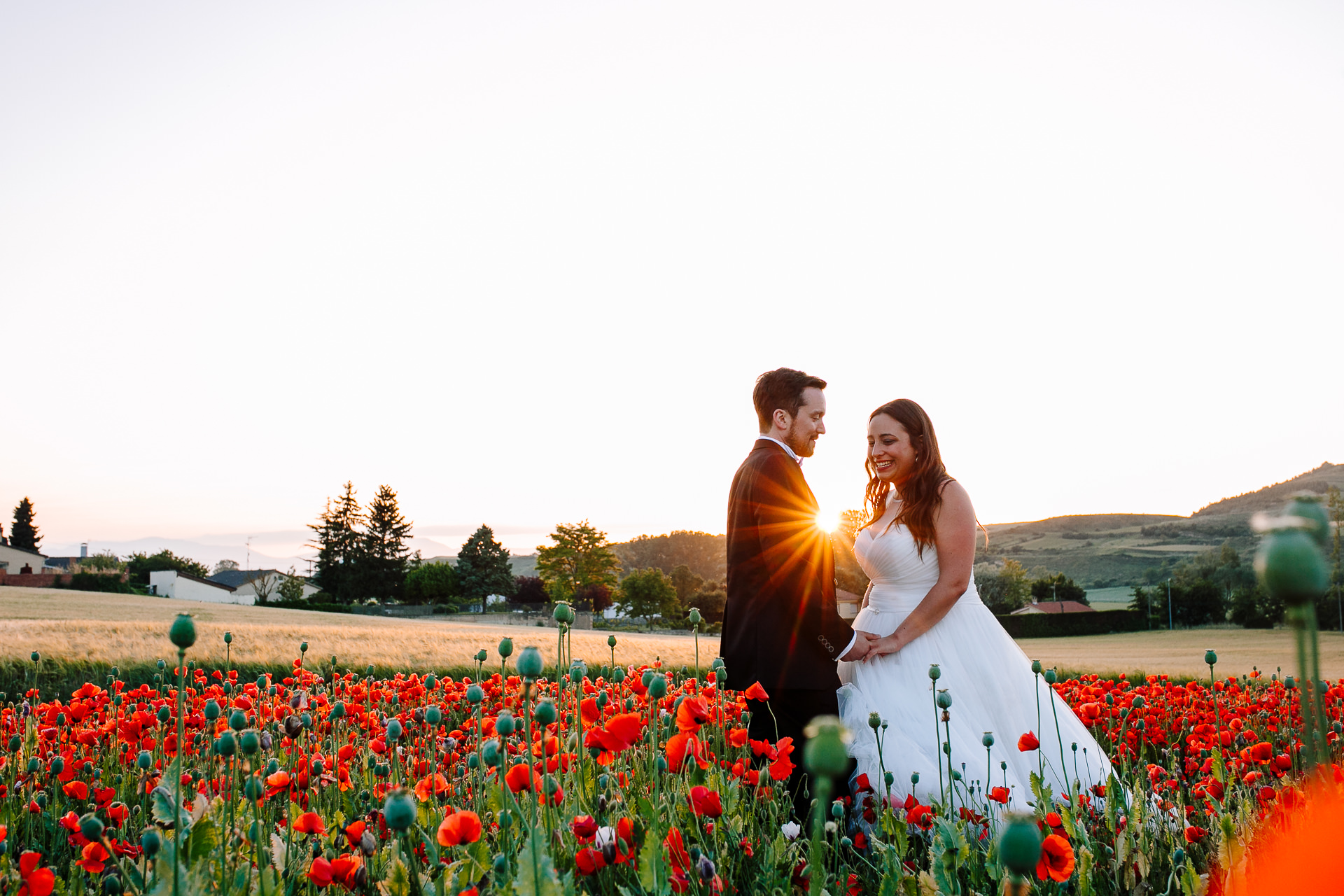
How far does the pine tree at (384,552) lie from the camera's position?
75.6m

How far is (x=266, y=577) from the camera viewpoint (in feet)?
333

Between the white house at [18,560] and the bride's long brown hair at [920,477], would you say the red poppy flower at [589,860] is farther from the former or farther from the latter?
the white house at [18,560]

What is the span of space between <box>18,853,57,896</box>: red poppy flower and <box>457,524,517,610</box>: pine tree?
267ft

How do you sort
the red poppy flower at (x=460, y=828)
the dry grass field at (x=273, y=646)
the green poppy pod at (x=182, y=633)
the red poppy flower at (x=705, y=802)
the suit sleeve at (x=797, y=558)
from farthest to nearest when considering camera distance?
the dry grass field at (x=273, y=646), the suit sleeve at (x=797, y=558), the red poppy flower at (x=705, y=802), the red poppy flower at (x=460, y=828), the green poppy pod at (x=182, y=633)

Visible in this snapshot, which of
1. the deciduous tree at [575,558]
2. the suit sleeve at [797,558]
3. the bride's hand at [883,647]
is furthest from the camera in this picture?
the deciduous tree at [575,558]

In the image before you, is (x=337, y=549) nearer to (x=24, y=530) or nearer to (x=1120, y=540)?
(x=24, y=530)

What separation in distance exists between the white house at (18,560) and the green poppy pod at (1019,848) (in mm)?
92595

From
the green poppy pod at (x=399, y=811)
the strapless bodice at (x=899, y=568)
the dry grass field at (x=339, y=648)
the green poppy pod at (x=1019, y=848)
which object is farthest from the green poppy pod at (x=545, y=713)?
the strapless bodice at (x=899, y=568)

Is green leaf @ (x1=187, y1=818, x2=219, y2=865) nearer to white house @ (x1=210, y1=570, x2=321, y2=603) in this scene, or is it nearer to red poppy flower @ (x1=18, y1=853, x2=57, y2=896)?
red poppy flower @ (x1=18, y1=853, x2=57, y2=896)

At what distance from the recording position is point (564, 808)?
8.46 feet

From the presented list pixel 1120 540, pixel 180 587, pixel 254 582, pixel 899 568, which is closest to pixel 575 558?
pixel 180 587

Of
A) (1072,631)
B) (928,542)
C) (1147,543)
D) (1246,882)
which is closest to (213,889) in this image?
(1246,882)

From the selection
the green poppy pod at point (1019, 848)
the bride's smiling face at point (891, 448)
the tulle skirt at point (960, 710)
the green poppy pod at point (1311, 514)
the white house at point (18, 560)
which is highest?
the bride's smiling face at point (891, 448)

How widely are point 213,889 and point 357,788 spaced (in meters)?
1.88
